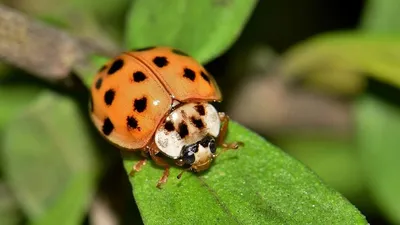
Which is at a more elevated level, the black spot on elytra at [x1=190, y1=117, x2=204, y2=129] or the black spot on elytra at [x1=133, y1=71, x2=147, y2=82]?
the black spot on elytra at [x1=133, y1=71, x2=147, y2=82]

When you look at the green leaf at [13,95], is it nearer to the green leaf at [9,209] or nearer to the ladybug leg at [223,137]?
the green leaf at [9,209]

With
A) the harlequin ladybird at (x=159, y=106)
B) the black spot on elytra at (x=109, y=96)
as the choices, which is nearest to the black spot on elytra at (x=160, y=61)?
the harlequin ladybird at (x=159, y=106)

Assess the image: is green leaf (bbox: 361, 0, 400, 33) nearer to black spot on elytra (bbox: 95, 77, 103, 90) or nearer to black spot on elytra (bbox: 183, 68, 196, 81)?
black spot on elytra (bbox: 183, 68, 196, 81)

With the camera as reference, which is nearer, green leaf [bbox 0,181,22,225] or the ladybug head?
the ladybug head

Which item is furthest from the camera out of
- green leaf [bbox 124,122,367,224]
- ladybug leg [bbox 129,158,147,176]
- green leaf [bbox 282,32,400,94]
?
green leaf [bbox 282,32,400,94]

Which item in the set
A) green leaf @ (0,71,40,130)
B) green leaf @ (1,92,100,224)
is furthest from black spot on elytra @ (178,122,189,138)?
green leaf @ (0,71,40,130)

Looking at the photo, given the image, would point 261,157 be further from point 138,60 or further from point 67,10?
point 67,10
